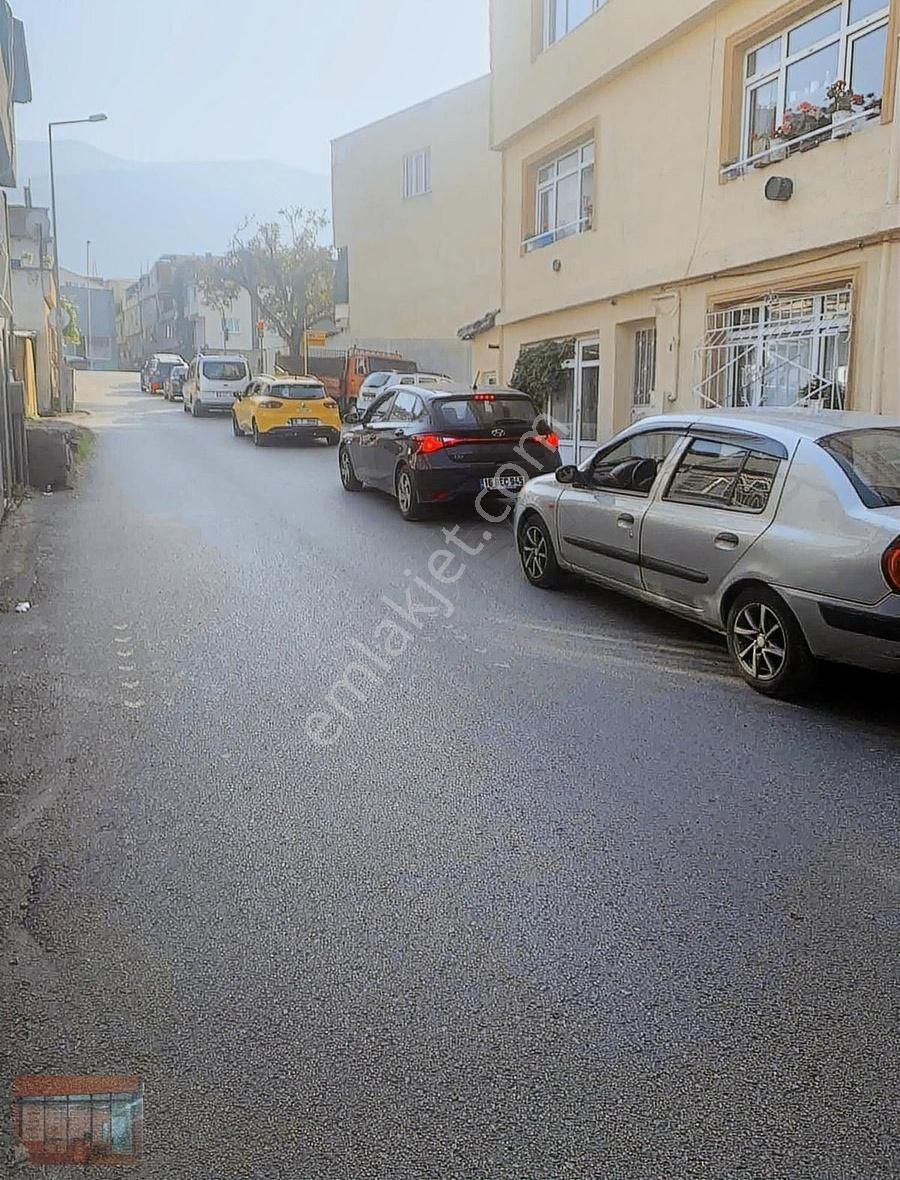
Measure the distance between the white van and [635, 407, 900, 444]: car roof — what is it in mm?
26868

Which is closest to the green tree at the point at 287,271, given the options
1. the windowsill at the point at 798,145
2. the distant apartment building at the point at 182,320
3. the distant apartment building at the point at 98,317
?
the distant apartment building at the point at 182,320

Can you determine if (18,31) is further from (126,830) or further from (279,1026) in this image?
(279,1026)

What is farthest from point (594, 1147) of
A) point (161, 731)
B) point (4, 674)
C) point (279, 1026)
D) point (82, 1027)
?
point (4, 674)

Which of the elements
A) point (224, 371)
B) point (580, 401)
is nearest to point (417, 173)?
point (224, 371)

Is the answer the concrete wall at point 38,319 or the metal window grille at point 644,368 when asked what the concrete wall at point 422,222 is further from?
the metal window grille at point 644,368

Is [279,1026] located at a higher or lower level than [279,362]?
lower

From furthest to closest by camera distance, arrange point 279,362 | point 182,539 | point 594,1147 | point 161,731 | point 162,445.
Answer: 1. point 279,362
2. point 162,445
3. point 182,539
4. point 161,731
5. point 594,1147

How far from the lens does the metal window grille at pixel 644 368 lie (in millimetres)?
16844

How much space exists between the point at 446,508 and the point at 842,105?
6.43 metres

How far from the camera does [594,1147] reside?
8.48ft

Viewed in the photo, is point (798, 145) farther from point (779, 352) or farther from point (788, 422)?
point (788, 422)

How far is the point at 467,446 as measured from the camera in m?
12.3

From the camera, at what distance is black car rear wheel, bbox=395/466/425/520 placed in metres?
12.6

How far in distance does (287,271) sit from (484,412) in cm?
4412
